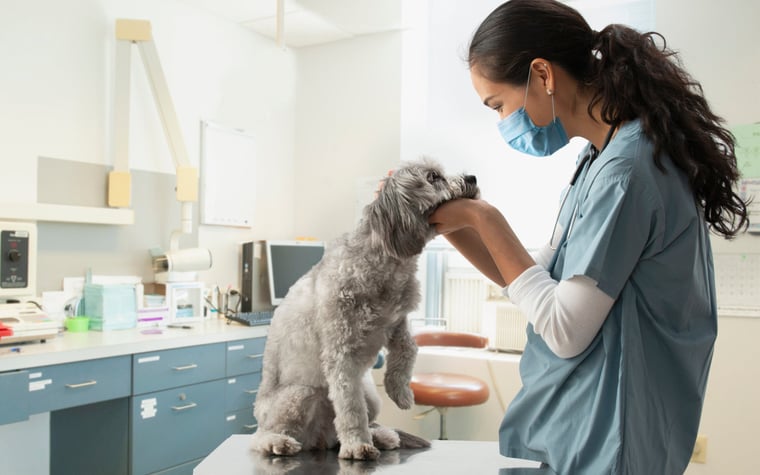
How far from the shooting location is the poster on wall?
2955 millimetres

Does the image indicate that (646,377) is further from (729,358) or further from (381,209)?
(729,358)

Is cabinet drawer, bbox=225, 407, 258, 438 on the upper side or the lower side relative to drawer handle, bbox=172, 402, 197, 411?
lower

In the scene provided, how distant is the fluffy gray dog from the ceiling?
256 cm

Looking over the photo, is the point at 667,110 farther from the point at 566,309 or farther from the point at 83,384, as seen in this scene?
the point at 83,384

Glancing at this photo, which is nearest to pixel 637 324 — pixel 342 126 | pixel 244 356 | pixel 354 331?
pixel 354 331

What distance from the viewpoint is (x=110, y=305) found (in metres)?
2.95

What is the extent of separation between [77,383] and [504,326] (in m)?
2.33

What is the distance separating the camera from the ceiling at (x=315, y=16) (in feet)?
11.8

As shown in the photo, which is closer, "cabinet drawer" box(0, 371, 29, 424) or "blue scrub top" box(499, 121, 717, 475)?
"blue scrub top" box(499, 121, 717, 475)

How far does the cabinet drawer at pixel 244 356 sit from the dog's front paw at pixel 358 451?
6.11 ft

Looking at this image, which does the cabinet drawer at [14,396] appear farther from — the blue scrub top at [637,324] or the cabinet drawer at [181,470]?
Result: the blue scrub top at [637,324]

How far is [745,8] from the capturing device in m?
3.01

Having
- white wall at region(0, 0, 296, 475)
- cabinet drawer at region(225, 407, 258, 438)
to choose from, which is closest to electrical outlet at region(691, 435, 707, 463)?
cabinet drawer at region(225, 407, 258, 438)

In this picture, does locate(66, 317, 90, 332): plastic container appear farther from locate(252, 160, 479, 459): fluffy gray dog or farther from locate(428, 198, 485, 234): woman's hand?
locate(428, 198, 485, 234): woman's hand
